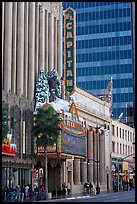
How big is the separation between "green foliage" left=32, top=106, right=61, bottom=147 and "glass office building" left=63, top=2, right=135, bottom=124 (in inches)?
3025

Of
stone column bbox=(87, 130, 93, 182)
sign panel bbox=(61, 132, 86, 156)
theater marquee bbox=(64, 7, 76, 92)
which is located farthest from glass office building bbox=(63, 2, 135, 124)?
sign panel bbox=(61, 132, 86, 156)

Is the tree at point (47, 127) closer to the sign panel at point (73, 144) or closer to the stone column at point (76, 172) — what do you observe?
the sign panel at point (73, 144)

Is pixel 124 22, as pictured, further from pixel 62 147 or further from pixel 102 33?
pixel 62 147

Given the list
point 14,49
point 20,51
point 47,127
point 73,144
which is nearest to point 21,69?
point 20,51

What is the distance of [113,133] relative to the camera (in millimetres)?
102312

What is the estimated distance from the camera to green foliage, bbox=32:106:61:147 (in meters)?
56.9

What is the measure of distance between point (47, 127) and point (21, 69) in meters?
9.76

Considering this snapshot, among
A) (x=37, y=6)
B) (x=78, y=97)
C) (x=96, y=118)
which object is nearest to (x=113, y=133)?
(x=96, y=118)

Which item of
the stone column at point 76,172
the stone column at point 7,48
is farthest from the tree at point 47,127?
the stone column at point 76,172

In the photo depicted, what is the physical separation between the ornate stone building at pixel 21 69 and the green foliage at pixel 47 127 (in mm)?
3121

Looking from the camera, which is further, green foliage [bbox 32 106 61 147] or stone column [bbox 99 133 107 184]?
stone column [bbox 99 133 107 184]

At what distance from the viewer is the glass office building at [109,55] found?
135 meters

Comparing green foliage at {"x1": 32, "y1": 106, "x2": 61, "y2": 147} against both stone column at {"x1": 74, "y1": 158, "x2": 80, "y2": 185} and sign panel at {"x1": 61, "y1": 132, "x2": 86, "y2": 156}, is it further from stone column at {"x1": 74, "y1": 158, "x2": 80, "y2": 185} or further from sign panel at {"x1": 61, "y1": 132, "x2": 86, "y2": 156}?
stone column at {"x1": 74, "y1": 158, "x2": 80, "y2": 185}

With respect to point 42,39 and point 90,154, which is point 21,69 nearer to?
point 42,39
